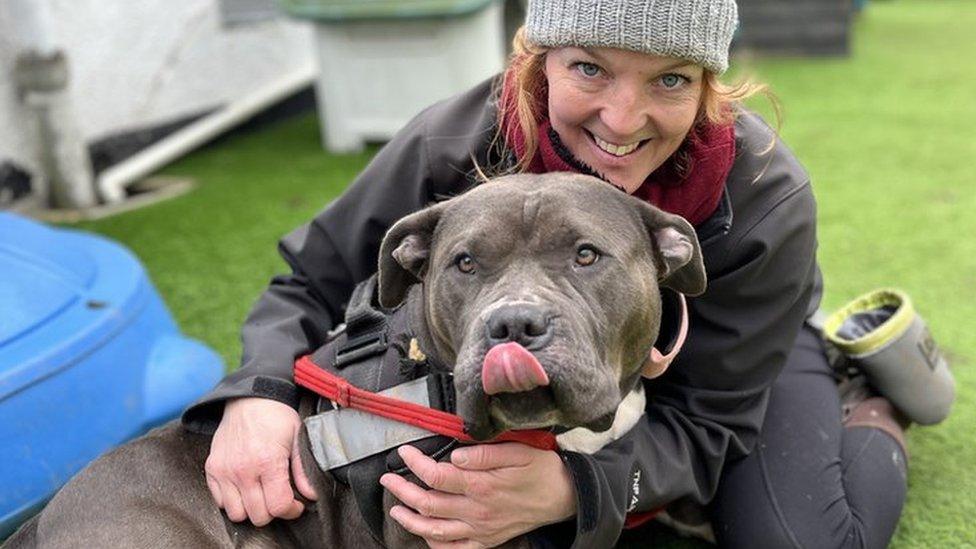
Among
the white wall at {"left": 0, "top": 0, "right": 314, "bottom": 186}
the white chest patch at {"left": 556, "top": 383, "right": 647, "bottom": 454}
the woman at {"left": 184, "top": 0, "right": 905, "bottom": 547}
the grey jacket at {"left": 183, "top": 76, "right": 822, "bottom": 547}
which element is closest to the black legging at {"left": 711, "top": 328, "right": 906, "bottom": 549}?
the woman at {"left": 184, "top": 0, "right": 905, "bottom": 547}

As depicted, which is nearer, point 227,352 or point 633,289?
point 633,289

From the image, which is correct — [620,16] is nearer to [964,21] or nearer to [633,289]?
[633,289]

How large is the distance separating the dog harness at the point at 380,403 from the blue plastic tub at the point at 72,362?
0.80 m

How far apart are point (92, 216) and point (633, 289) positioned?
422 cm

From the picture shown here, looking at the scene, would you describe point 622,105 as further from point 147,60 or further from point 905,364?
point 147,60

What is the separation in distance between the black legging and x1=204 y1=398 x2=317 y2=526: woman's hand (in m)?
1.10

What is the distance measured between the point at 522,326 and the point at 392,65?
190 inches

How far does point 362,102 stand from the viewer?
6449mm

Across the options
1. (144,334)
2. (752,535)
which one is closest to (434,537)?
(752,535)

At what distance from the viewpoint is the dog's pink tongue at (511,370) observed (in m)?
1.70

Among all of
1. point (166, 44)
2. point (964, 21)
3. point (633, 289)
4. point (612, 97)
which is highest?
point (612, 97)

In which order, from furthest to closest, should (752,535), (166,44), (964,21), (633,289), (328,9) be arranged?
1. (964,21)
2. (166,44)
3. (328,9)
4. (752,535)
5. (633,289)

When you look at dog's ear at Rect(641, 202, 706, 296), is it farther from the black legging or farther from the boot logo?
the boot logo

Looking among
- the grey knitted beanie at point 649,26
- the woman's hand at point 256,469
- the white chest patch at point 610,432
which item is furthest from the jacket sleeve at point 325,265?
the white chest patch at point 610,432
